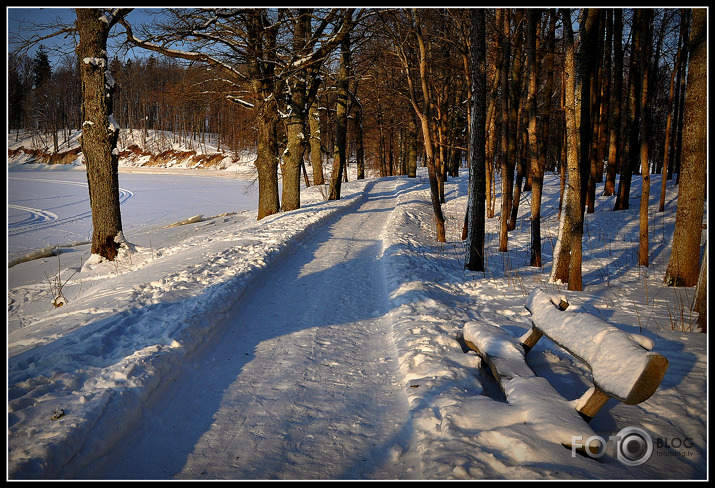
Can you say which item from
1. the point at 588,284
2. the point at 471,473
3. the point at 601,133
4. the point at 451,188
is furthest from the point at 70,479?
the point at 451,188

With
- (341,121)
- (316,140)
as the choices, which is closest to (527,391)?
(341,121)

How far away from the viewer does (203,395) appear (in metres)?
3.85

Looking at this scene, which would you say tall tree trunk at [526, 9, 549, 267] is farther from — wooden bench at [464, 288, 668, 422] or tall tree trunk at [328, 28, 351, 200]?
tall tree trunk at [328, 28, 351, 200]

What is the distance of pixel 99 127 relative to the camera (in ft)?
28.1

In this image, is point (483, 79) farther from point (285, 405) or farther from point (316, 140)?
point (316, 140)

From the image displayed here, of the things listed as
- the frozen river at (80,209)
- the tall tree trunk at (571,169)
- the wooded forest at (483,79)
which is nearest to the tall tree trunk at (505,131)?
the wooded forest at (483,79)

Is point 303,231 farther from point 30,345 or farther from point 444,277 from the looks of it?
point 30,345

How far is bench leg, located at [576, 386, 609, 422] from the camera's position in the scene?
3.05 m

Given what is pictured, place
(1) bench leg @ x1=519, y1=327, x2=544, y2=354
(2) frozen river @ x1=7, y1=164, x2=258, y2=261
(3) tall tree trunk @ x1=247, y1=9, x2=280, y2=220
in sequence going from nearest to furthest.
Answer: (1) bench leg @ x1=519, y1=327, x2=544, y2=354 < (3) tall tree trunk @ x1=247, y1=9, x2=280, y2=220 < (2) frozen river @ x1=7, y1=164, x2=258, y2=261

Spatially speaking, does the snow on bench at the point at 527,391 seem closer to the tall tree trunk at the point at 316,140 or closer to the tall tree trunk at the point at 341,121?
the tall tree trunk at the point at 341,121

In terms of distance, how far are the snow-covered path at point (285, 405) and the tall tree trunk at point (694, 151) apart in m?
5.22

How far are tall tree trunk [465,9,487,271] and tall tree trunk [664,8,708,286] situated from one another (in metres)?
3.44

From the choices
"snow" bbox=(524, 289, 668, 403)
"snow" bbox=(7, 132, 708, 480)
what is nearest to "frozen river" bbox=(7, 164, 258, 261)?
"snow" bbox=(7, 132, 708, 480)

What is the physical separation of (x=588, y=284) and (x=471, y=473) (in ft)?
21.9
